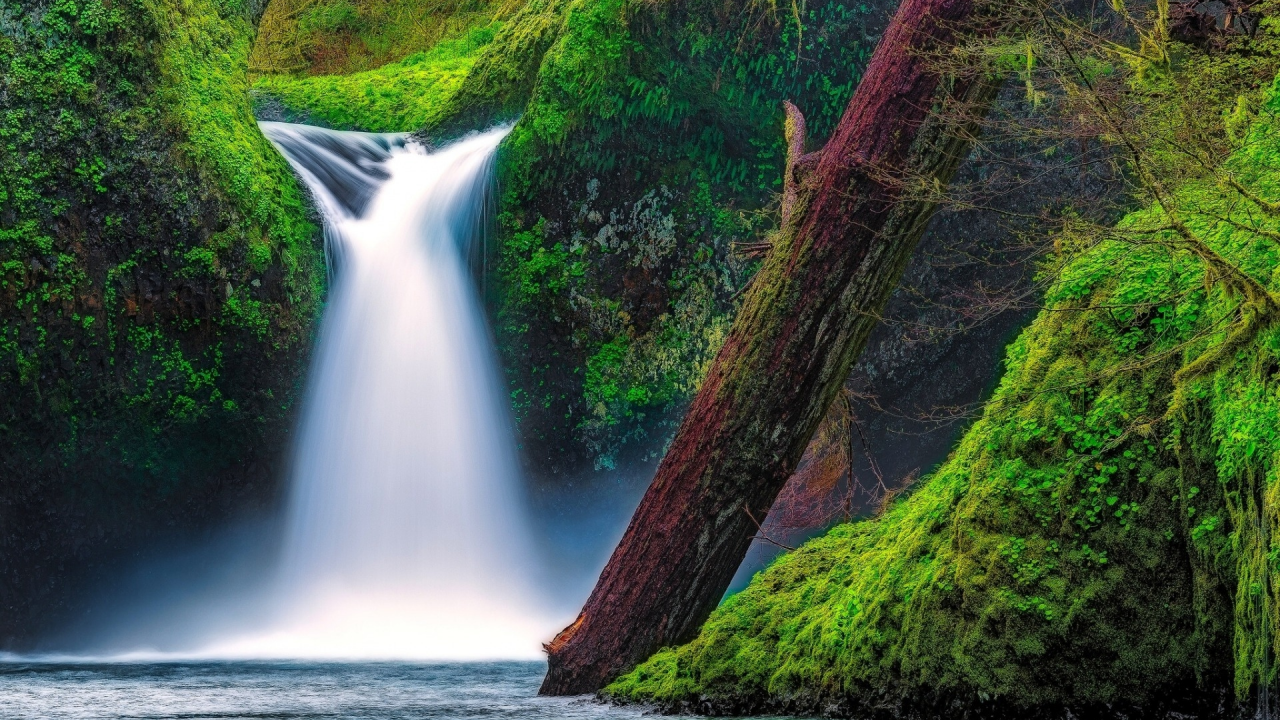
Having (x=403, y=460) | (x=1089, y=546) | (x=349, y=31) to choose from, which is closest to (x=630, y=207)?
(x=403, y=460)

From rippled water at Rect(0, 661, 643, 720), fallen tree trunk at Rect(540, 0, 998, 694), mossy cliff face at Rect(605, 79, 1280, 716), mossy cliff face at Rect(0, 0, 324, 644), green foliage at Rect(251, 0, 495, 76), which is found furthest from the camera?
green foliage at Rect(251, 0, 495, 76)

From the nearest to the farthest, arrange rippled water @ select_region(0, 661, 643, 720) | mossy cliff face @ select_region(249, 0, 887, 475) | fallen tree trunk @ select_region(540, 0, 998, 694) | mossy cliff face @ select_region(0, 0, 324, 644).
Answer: rippled water @ select_region(0, 661, 643, 720) → fallen tree trunk @ select_region(540, 0, 998, 694) → mossy cliff face @ select_region(0, 0, 324, 644) → mossy cliff face @ select_region(249, 0, 887, 475)

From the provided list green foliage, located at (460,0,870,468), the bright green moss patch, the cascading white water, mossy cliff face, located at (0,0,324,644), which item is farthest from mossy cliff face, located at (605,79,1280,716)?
the bright green moss patch

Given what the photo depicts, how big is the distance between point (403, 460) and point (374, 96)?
6534 millimetres

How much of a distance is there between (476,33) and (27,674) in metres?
13.9

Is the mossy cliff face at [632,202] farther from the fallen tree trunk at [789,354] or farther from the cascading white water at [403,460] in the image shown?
the fallen tree trunk at [789,354]

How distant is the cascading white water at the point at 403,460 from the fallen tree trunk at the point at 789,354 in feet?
16.5

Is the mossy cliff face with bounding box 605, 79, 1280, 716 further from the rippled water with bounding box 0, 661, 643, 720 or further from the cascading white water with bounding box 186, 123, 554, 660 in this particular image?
the cascading white water with bounding box 186, 123, 554, 660

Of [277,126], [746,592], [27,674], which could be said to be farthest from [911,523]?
[277,126]

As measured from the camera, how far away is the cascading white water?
34.2ft

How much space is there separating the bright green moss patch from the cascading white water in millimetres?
2990

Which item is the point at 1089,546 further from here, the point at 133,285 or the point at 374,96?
the point at 374,96

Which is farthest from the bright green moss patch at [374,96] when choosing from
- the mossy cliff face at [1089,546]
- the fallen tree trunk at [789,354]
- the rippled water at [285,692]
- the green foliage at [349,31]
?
the mossy cliff face at [1089,546]

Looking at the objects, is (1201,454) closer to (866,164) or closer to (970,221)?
(866,164)
